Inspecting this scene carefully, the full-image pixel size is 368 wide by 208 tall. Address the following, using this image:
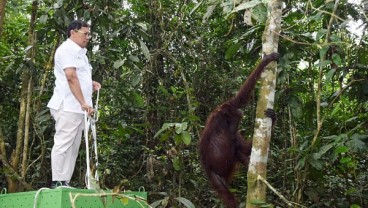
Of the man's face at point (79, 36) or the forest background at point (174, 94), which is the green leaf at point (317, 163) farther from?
the man's face at point (79, 36)

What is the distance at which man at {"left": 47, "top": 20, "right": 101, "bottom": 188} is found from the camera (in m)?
3.73

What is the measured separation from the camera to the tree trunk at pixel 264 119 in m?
3.24

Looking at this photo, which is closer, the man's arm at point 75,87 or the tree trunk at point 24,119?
the man's arm at point 75,87

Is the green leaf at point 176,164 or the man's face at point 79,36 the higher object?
the man's face at point 79,36

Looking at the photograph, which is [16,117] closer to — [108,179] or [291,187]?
[108,179]

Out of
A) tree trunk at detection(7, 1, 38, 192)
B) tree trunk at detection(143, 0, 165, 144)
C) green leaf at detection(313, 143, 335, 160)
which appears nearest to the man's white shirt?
tree trunk at detection(7, 1, 38, 192)

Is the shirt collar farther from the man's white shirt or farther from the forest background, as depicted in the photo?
the forest background

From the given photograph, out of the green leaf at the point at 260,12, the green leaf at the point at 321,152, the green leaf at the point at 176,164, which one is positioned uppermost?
the green leaf at the point at 260,12

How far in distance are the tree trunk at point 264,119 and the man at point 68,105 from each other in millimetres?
1138

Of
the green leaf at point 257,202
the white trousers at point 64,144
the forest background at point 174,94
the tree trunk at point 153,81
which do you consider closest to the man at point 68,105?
the white trousers at point 64,144

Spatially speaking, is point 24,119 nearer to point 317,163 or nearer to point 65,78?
point 65,78

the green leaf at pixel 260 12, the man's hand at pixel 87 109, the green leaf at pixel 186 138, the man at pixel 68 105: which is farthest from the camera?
the green leaf at pixel 186 138

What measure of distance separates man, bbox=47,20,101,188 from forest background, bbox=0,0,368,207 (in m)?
0.69

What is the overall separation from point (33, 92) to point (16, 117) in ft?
3.06
